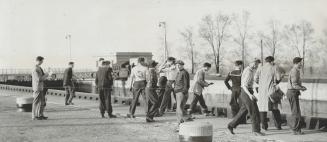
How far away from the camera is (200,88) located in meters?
16.0

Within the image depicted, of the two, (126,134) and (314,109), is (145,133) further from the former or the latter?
(314,109)

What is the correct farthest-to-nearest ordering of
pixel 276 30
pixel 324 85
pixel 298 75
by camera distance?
pixel 276 30
pixel 324 85
pixel 298 75

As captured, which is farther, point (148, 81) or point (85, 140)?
point (148, 81)

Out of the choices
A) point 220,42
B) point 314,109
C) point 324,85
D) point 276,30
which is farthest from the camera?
point 220,42

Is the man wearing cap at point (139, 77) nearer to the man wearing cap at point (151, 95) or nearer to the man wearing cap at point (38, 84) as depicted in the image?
the man wearing cap at point (151, 95)

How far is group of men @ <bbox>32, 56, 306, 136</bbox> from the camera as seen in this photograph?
37.2ft

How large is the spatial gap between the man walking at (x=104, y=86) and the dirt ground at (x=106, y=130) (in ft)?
1.34

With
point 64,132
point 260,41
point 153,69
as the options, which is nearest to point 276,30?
point 260,41

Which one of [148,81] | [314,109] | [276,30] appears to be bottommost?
[314,109]

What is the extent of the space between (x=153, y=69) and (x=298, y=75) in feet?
16.4

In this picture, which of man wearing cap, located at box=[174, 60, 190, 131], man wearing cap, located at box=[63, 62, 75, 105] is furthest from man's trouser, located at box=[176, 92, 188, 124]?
man wearing cap, located at box=[63, 62, 75, 105]

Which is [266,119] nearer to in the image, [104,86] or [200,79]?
[200,79]

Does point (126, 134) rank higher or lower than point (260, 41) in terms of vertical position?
lower

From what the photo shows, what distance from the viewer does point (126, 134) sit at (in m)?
11.8
